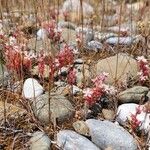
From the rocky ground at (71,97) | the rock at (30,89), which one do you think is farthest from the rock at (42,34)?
the rock at (30,89)

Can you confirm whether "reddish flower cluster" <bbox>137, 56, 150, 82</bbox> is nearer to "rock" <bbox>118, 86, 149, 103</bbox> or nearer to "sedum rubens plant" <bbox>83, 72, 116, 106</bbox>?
"rock" <bbox>118, 86, 149, 103</bbox>

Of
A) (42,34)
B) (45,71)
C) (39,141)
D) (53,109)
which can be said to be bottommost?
(39,141)

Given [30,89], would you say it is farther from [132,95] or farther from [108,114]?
[132,95]

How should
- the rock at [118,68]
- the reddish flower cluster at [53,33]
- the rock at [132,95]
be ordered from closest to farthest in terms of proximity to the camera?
1. the rock at [132,95]
2. the rock at [118,68]
3. the reddish flower cluster at [53,33]

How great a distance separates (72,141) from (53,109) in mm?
358

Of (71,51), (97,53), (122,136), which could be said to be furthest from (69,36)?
(122,136)

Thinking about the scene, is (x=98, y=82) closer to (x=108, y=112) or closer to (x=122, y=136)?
(x=108, y=112)

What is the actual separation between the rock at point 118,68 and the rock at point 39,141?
0.91m

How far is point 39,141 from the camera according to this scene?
2789 millimetres

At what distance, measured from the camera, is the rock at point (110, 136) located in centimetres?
280

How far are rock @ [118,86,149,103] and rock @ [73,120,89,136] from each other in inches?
17.6

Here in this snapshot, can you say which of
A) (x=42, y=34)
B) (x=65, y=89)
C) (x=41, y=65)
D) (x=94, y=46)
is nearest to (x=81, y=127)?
(x=65, y=89)

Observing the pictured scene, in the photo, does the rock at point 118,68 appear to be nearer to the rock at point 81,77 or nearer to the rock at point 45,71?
the rock at point 81,77

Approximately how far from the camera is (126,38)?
4449 millimetres
